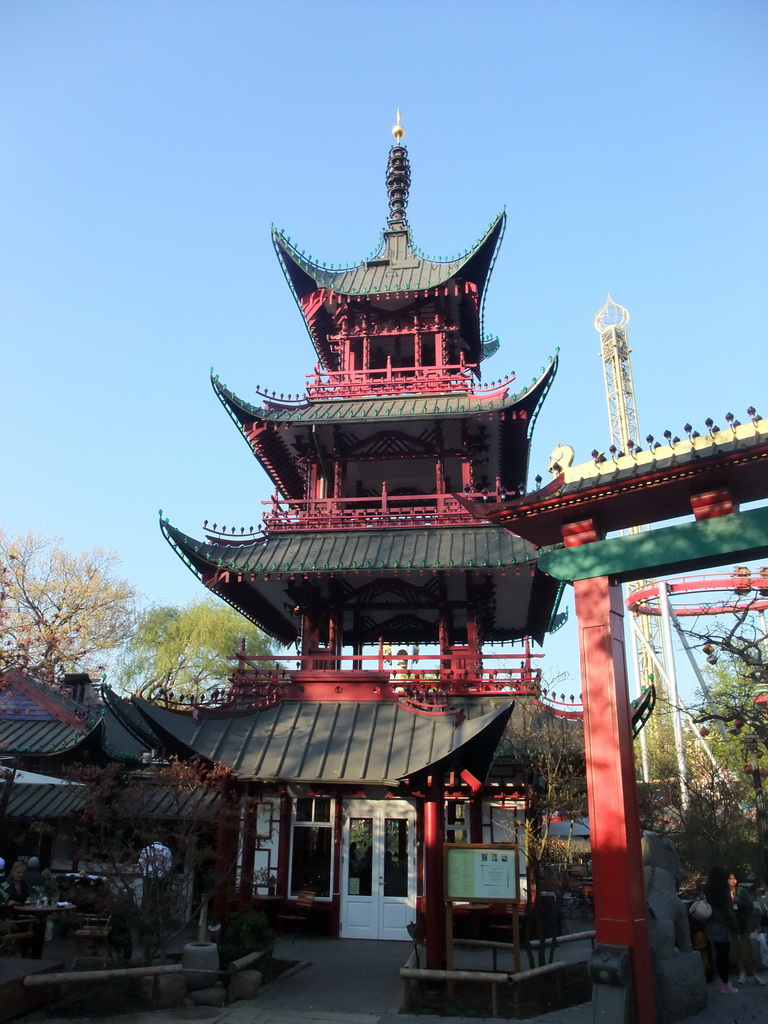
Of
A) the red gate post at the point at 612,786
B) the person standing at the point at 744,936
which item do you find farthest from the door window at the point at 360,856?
the red gate post at the point at 612,786

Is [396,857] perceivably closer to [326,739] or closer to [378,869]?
[378,869]

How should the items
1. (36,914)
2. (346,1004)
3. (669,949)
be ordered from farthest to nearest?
(36,914) < (346,1004) < (669,949)

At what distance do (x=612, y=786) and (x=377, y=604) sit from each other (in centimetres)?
955

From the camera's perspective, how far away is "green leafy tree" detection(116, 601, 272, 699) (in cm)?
3728

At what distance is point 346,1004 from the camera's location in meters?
10.2

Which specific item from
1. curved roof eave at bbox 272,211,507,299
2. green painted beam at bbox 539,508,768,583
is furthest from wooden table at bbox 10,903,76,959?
curved roof eave at bbox 272,211,507,299

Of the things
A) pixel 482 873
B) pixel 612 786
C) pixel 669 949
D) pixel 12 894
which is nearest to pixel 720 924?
pixel 669 949

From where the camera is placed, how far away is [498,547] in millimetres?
15875

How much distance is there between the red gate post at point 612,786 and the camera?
8.26 meters

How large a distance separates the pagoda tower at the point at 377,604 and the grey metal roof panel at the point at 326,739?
37 mm

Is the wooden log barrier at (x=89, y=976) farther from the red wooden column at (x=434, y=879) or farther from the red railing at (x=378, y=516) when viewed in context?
the red railing at (x=378, y=516)

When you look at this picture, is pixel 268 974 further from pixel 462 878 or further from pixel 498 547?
pixel 498 547

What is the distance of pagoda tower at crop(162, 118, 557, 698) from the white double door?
2.66 metres

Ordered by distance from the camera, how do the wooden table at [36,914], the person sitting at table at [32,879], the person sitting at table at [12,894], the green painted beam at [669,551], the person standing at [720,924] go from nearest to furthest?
→ 1. the green painted beam at [669,551]
2. the person standing at [720,924]
3. the person sitting at table at [12,894]
4. the wooden table at [36,914]
5. the person sitting at table at [32,879]
